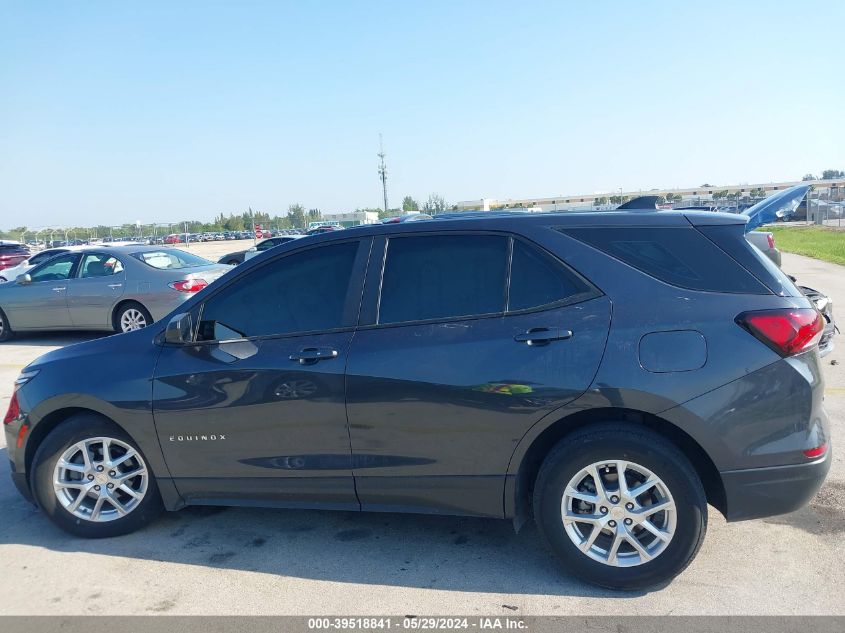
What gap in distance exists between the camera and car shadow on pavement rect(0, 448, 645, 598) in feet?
11.5

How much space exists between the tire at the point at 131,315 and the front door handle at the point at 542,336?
343 inches

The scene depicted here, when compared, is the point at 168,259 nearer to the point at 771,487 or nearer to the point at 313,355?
the point at 313,355

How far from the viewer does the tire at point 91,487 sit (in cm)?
407

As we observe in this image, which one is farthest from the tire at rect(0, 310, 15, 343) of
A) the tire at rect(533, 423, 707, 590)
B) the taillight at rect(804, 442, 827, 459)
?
the taillight at rect(804, 442, 827, 459)

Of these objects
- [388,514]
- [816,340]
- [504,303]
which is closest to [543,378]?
[504,303]

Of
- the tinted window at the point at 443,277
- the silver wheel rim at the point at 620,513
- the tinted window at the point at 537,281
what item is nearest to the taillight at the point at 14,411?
the tinted window at the point at 443,277

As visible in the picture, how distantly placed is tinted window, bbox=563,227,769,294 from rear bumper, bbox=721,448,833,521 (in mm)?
840

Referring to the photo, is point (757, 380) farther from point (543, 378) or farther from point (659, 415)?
point (543, 378)

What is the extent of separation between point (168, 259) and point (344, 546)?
8395mm

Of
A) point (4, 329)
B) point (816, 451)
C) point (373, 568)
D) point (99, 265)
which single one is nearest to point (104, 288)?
point (99, 265)

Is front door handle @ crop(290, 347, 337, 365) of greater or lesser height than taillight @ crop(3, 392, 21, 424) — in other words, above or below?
above

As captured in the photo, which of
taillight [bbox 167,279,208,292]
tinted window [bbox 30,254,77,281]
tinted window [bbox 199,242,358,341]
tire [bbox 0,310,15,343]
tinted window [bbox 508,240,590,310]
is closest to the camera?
tinted window [bbox 508,240,590,310]

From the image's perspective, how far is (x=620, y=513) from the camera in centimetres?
330

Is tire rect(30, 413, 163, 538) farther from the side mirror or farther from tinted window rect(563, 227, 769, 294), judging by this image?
tinted window rect(563, 227, 769, 294)
